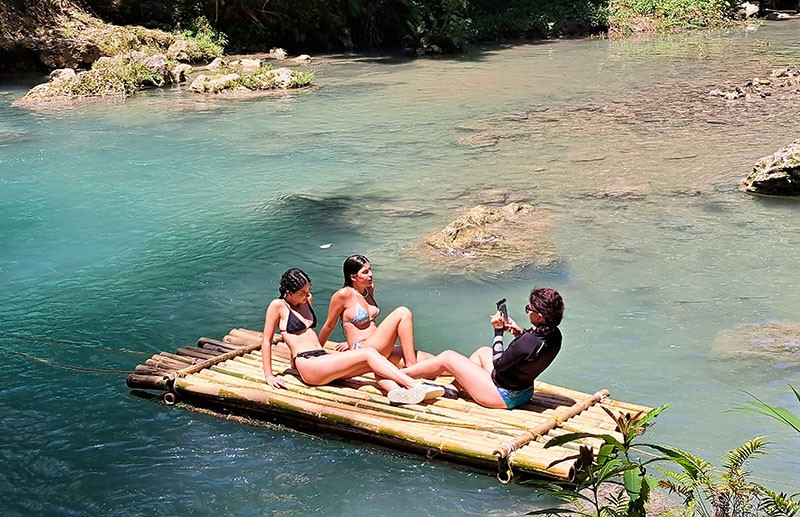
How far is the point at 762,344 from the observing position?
22.8ft

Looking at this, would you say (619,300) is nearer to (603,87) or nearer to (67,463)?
(67,463)

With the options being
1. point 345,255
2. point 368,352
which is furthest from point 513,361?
point 345,255

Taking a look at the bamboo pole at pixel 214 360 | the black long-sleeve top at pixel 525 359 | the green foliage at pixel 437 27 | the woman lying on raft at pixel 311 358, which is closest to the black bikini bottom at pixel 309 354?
the woman lying on raft at pixel 311 358

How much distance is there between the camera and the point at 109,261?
379 inches

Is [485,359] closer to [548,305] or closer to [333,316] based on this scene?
[548,305]

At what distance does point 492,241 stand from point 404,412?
14.2ft

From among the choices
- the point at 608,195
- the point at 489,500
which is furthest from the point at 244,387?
the point at 608,195

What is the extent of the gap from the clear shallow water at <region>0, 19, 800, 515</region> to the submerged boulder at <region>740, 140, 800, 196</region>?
0.21m

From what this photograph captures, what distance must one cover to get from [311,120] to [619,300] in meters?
10.4

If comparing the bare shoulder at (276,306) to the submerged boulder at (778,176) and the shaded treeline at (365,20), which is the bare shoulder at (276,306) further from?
the shaded treeline at (365,20)

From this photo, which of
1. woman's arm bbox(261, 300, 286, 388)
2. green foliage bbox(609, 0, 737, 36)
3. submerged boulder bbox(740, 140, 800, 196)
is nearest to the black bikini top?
woman's arm bbox(261, 300, 286, 388)

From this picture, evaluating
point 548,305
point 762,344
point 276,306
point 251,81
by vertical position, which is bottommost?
point 762,344

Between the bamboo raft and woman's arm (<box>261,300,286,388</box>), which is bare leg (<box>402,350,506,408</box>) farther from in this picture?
woman's arm (<box>261,300,286,388</box>)

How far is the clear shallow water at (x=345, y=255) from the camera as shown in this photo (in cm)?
544
